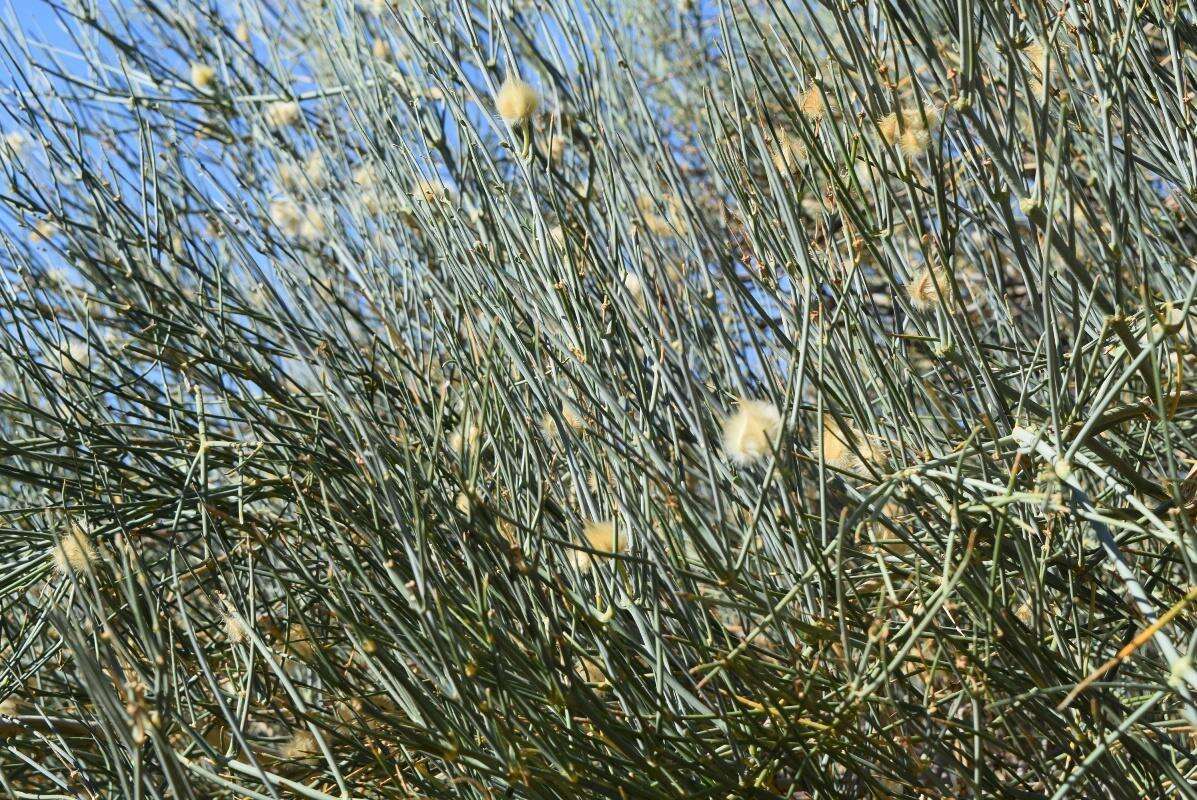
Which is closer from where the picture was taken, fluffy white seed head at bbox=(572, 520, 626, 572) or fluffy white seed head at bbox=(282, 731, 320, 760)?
fluffy white seed head at bbox=(572, 520, 626, 572)

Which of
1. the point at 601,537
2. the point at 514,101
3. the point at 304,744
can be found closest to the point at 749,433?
the point at 601,537

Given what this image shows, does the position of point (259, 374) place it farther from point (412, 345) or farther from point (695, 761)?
point (695, 761)

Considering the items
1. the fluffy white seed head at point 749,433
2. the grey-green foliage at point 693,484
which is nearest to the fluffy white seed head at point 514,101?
the grey-green foliage at point 693,484

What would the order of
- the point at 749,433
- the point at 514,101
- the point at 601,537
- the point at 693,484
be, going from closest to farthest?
the point at 749,433 → the point at 601,537 → the point at 514,101 → the point at 693,484

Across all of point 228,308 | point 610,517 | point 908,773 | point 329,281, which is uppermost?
point 329,281

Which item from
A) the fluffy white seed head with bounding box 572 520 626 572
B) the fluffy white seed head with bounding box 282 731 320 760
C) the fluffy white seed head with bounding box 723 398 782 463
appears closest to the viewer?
the fluffy white seed head with bounding box 723 398 782 463

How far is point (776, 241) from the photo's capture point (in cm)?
156

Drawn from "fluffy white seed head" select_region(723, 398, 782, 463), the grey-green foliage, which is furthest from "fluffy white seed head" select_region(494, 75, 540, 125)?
"fluffy white seed head" select_region(723, 398, 782, 463)

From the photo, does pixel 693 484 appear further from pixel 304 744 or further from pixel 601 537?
pixel 304 744

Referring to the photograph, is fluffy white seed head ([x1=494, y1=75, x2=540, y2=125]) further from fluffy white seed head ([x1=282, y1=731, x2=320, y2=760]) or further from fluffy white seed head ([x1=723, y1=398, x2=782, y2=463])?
fluffy white seed head ([x1=282, y1=731, x2=320, y2=760])

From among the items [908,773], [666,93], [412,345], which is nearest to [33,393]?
[412,345]

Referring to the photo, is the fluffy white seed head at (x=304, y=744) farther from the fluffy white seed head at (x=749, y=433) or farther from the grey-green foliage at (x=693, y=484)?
the fluffy white seed head at (x=749, y=433)

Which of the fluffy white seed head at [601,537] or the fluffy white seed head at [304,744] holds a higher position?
the fluffy white seed head at [601,537]

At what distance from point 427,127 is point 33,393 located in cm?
112
